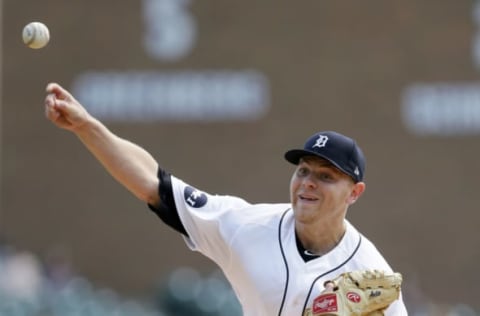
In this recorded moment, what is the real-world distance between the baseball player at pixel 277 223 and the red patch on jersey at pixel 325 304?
0.05 m

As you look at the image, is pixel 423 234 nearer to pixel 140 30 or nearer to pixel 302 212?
pixel 140 30

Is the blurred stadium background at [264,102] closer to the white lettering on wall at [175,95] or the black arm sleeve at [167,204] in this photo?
the white lettering on wall at [175,95]

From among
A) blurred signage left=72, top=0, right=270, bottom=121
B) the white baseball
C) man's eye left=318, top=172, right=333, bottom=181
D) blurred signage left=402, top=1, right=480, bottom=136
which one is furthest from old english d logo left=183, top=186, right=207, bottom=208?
blurred signage left=402, top=1, right=480, bottom=136

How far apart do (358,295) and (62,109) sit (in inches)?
60.0

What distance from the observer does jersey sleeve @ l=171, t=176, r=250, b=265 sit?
627 cm

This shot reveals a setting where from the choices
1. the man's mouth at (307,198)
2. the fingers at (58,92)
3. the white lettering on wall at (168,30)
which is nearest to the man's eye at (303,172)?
the man's mouth at (307,198)

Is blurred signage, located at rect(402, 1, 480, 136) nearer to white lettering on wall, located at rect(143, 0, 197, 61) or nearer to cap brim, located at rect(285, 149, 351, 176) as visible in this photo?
white lettering on wall, located at rect(143, 0, 197, 61)

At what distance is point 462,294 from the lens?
18375 millimetres

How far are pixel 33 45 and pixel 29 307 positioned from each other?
6136 mm

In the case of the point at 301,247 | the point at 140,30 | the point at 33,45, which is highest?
the point at 33,45

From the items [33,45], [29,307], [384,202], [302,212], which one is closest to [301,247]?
[302,212]

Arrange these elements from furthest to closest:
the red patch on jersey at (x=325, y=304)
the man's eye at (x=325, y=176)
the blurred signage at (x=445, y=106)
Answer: the blurred signage at (x=445, y=106)
the man's eye at (x=325, y=176)
the red patch on jersey at (x=325, y=304)

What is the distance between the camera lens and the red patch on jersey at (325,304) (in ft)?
19.4

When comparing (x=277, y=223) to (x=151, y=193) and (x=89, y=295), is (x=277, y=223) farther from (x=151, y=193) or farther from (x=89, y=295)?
(x=89, y=295)
